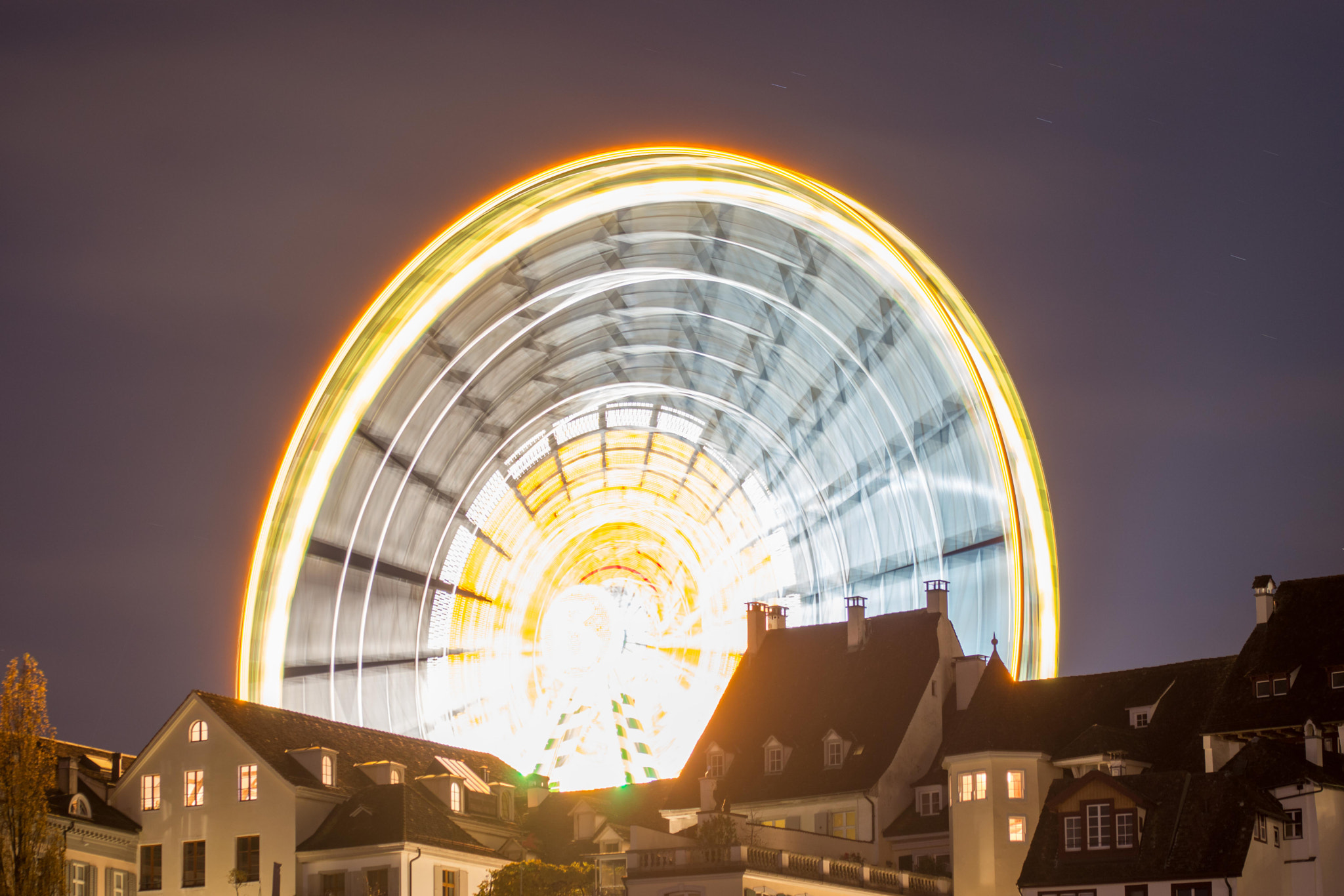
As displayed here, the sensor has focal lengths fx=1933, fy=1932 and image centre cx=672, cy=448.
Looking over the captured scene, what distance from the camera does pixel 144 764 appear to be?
48750mm

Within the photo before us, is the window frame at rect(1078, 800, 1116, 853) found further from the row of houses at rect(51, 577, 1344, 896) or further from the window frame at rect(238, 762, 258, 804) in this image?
the window frame at rect(238, 762, 258, 804)

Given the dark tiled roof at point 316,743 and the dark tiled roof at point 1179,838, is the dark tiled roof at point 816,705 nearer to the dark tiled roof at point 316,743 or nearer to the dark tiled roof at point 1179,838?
the dark tiled roof at point 316,743

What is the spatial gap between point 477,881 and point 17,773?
11.6 meters

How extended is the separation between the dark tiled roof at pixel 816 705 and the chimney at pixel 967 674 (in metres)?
0.87

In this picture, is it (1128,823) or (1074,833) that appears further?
(1074,833)

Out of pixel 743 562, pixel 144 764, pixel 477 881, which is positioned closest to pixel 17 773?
pixel 144 764

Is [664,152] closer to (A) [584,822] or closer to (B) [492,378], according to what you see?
(B) [492,378]

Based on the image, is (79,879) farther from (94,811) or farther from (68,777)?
(68,777)

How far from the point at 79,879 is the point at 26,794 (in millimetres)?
5066

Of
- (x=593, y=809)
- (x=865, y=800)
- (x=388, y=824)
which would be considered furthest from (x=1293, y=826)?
(x=388, y=824)

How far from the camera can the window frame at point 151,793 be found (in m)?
48.4

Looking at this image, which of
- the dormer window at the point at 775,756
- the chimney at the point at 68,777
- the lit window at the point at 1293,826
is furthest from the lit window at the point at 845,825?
the chimney at the point at 68,777

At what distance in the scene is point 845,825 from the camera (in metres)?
52.5

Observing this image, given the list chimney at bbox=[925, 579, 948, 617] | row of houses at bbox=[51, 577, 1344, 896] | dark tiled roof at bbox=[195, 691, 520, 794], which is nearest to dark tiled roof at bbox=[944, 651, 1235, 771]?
row of houses at bbox=[51, 577, 1344, 896]
